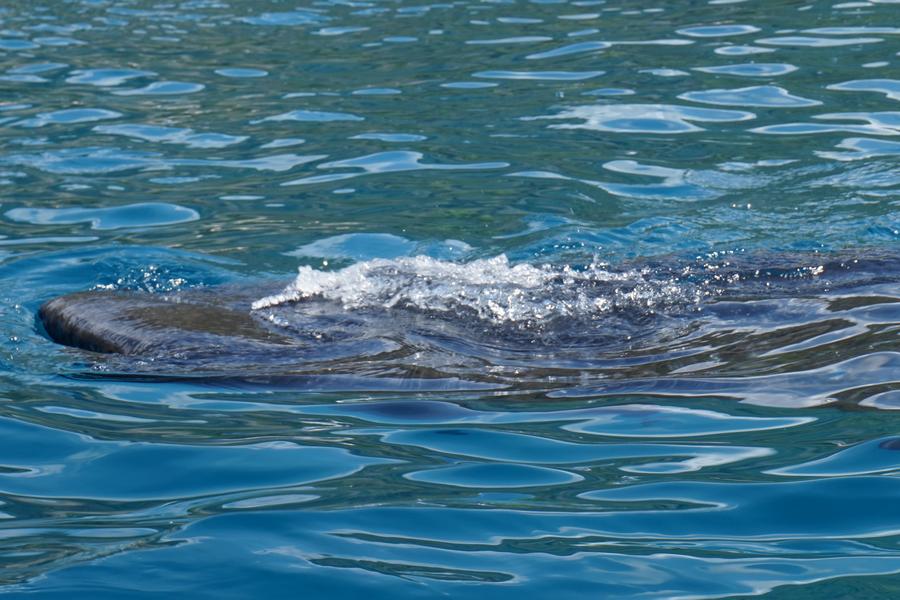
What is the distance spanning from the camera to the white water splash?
555 centimetres

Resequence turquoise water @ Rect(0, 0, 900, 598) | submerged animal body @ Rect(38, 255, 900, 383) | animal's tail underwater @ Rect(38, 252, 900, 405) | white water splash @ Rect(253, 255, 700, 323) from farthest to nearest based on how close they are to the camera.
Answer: white water splash @ Rect(253, 255, 700, 323) → submerged animal body @ Rect(38, 255, 900, 383) → animal's tail underwater @ Rect(38, 252, 900, 405) → turquoise water @ Rect(0, 0, 900, 598)

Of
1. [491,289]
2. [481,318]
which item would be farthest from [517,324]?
[491,289]

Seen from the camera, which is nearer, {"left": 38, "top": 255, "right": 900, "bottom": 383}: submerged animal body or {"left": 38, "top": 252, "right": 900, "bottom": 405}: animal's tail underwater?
{"left": 38, "top": 252, "right": 900, "bottom": 405}: animal's tail underwater

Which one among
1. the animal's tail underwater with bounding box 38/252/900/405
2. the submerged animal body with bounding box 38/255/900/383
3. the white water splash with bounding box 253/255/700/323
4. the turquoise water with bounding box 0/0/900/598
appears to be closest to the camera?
the turquoise water with bounding box 0/0/900/598

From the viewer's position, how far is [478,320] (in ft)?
18.1

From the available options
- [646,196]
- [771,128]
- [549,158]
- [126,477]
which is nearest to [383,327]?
[126,477]

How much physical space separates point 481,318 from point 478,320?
0.06ft

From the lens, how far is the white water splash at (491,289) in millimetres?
5551

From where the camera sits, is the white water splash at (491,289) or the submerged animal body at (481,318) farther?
the white water splash at (491,289)

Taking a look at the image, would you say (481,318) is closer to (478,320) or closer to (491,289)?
(478,320)

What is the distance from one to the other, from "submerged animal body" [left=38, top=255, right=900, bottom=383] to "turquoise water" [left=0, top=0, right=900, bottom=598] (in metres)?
0.02

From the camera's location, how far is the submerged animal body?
16.6 ft

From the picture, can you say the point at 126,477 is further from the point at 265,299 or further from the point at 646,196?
the point at 646,196

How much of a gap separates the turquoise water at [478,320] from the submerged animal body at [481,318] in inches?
0.9
